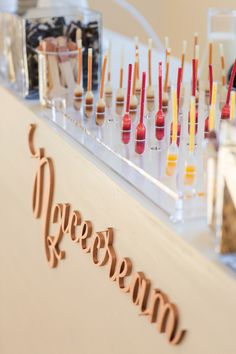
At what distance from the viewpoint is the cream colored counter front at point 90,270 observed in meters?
0.93

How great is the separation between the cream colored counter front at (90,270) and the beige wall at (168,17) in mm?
1234

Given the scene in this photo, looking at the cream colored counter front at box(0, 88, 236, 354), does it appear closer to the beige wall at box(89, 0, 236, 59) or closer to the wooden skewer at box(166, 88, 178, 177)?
the wooden skewer at box(166, 88, 178, 177)

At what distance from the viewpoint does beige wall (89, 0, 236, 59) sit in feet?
9.24

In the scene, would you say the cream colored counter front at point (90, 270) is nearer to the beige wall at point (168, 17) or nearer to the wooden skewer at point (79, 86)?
the wooden skewer at point (79, 86)

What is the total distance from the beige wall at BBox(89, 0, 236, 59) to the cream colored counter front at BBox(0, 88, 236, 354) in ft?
4.05

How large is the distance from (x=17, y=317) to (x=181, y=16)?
5.56ft

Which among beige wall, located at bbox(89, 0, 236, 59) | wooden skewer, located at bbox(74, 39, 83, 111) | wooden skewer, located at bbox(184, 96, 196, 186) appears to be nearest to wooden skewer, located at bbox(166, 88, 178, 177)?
wooden skewer, located at bbox(184, 96, 196, 186)

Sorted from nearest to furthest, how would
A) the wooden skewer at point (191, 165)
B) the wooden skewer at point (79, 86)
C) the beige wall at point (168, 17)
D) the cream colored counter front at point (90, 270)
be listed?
the cream colored counter front at point (90, 270) < the wooden skewer at point (191, 165) < the wooden skewer at point (79, 86) < the beige wall at point (168, 17)

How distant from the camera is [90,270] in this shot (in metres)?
1.27

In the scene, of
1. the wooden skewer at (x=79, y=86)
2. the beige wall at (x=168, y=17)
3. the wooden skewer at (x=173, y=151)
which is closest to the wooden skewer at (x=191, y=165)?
the wooden skewer at (x=173, y=151)

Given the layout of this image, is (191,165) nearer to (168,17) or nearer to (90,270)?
(90,270)

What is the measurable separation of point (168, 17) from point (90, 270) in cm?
209

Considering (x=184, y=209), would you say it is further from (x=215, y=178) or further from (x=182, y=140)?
(x=182, y=140)

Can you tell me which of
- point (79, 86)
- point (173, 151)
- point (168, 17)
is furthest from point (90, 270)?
point (168, 17)
